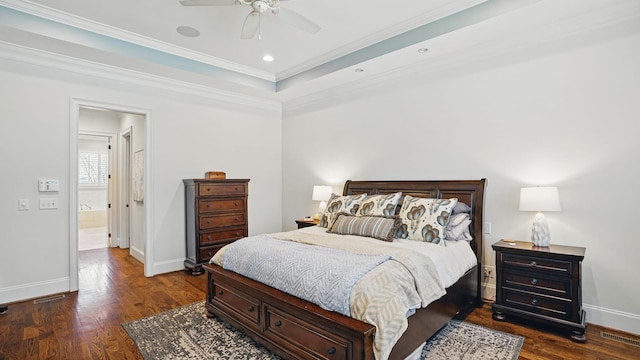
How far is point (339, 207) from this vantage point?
4.03 m

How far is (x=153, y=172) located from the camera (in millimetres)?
4469

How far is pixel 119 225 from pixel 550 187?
6.92 m

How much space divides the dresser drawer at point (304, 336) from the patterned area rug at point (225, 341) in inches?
9.4

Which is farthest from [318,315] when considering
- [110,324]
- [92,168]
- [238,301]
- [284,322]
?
[92,168]

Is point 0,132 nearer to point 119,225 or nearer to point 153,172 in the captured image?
Result: point 153,172

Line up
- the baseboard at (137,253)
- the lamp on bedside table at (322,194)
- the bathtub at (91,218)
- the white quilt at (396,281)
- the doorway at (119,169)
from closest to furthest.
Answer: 1. the white quilt at (396,281)
2. the doorway at (119,169)
3. the lamp on bedside table at (322,194)
4. the baseboard at (137,253)
5. the bathtub at (91,218)

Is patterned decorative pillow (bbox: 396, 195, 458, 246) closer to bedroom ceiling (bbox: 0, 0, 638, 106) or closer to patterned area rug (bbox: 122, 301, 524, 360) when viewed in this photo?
patterned area rug (bbox: 122, 301, 524, 360)

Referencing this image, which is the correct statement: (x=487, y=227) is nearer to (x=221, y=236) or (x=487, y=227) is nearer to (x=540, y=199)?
(x=540, y=199)

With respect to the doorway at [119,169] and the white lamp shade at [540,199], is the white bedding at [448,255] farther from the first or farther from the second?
the doorway at [119,169]

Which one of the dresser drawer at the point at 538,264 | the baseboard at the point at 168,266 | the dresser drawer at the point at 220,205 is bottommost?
the baseboard at the point at 168,266

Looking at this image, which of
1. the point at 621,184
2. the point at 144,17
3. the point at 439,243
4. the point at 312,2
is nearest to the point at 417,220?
the point at 439,243

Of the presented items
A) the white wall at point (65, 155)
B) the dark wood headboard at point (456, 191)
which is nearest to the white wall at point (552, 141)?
the dark wood headboard at point (456, 191)

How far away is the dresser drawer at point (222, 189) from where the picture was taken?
448 cm

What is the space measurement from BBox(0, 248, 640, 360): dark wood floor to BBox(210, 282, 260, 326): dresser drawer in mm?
718
